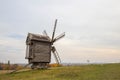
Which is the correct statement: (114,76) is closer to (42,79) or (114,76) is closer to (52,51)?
(42,79)

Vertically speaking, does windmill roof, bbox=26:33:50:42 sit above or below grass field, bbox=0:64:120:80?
above

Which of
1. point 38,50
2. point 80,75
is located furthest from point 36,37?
point 80,75

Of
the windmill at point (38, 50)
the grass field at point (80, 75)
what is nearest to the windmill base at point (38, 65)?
the windmill at point (38, 50)

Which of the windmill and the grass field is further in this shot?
the windmill

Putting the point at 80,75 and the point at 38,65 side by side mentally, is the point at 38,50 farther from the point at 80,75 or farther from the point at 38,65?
the point at 80,75

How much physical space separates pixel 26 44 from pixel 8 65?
54.7ft

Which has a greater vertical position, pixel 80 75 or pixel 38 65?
pixel 38 65

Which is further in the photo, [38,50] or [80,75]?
[38,50]

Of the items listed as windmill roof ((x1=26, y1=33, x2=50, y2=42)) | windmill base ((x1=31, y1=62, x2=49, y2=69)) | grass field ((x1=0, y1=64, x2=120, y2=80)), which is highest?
windmill roof ((x1=26, y1=33, x2=50, y2=42))

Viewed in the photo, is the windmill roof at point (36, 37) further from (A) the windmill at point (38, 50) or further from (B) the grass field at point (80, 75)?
(B) the grass field at point (80, 75)

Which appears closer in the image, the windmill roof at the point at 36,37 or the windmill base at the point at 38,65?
the windmill roof at the point at 36,37

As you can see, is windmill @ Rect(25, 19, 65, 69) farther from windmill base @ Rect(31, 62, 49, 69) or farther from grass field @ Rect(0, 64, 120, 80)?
grass field @ Rect(0, 64, 120, 80)

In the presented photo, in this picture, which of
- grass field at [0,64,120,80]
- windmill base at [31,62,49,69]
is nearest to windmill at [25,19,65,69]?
windmill base at [31,62,49,69]

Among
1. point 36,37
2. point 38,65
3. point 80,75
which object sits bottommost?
point 80,75
